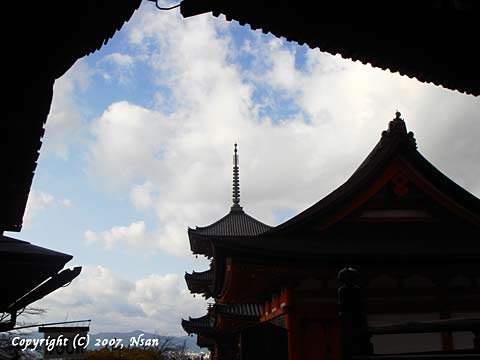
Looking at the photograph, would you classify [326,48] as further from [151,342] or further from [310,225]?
[151,342]

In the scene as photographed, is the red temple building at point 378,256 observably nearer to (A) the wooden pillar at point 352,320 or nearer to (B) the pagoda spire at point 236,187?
(A) the wooden pillar at point 352,320

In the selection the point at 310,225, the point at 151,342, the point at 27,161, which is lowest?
the point at 151,342

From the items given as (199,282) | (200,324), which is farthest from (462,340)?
(200,324)

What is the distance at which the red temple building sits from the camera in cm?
863

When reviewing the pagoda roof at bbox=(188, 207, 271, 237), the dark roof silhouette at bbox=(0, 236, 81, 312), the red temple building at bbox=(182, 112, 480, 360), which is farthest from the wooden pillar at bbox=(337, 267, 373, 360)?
the pagoda roof at bbox=(188, 207, 271, 237)

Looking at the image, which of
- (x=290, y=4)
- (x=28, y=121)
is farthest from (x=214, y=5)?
(x=28, y=121)

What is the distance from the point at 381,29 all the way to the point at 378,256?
5298mm

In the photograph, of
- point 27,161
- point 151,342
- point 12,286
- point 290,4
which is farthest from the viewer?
point 151,342

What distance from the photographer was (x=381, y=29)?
14.1ft

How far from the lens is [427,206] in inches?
392

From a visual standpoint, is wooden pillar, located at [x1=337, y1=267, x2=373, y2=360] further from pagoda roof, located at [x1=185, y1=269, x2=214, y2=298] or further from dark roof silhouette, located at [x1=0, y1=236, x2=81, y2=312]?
pagoda roof, located at [x1=185, y1=269, x2=214, y2=298]

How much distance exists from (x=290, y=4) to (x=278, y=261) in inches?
214

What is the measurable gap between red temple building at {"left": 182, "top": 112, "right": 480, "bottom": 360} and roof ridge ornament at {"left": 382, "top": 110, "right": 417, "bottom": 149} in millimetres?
29

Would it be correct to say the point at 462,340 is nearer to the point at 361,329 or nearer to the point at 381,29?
the point at 361,329
